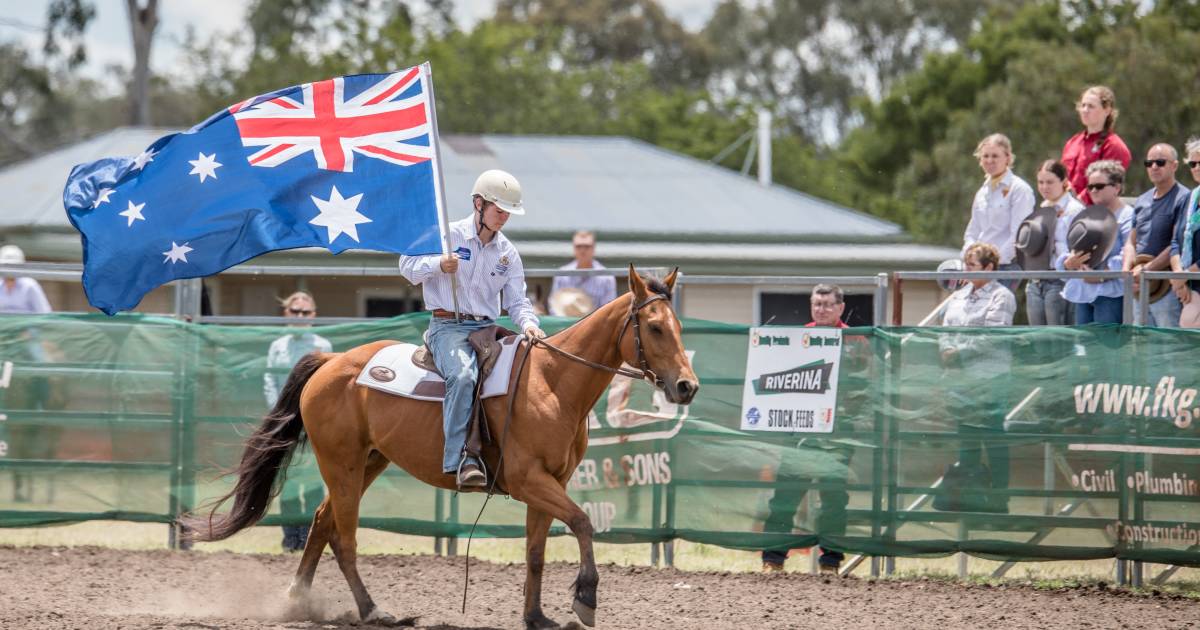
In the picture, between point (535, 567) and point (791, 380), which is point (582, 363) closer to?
point (535, 567)

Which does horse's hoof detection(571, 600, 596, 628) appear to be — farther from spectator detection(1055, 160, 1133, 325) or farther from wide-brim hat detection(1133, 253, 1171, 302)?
wide-brim hat detection(1133, 253, 1171, 302)

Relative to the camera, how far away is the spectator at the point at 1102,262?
10.5 metres

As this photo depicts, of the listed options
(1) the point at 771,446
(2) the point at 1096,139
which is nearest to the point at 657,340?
(1) the point at 771,446

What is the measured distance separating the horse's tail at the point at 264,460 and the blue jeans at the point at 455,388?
4.02 ft

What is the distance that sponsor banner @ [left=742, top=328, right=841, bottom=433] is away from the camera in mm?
10633

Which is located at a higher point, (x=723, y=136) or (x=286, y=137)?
(x=723, y=136)

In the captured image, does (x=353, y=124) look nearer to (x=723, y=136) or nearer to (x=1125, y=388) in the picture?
(x=1125, y=388)

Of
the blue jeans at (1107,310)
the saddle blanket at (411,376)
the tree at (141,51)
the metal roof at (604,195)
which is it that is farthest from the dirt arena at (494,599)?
the tree at (141,51)

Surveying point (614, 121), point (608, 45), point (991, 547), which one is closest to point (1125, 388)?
point (991, 547)

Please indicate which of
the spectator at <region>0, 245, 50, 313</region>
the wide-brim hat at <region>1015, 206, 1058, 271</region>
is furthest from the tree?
the wide-brim hat at <region>1015, 206, 1058, 271</region>

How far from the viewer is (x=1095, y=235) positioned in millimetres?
10734

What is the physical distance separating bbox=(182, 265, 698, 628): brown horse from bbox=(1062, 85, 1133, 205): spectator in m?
5.01

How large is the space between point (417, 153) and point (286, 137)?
899 millimetres

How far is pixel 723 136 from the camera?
49312mm
